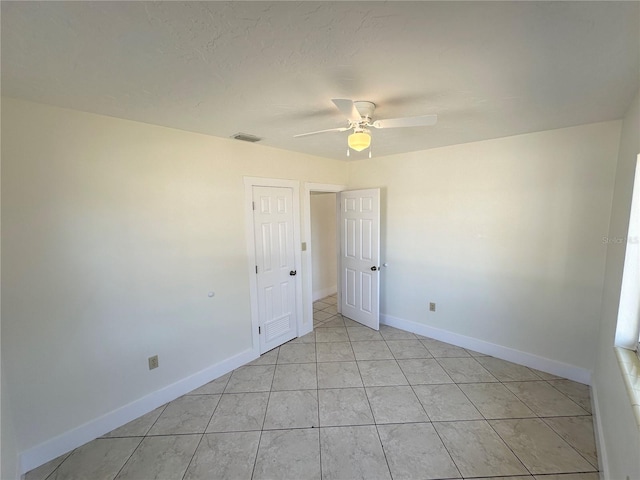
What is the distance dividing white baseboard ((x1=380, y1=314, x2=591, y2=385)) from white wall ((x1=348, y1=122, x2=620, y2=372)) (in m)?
0.05

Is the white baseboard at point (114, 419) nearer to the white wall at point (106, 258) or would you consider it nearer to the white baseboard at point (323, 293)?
the white wall at point (106, 258)

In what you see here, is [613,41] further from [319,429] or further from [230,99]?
[319,429]

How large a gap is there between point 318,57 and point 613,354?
2540 millimetres

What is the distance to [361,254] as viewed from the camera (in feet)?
12.6

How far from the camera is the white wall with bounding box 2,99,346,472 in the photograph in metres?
1.70

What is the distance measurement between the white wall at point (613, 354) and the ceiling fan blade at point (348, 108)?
170cm

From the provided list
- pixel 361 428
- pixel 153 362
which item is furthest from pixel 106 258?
pixel 361 428

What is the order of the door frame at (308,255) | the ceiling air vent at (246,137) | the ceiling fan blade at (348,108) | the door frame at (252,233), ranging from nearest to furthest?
1. the ceiling fan blade at (348,108)
2. the ceiling air vent at (246,137)
3. the door frame at (252,233)
4. the door frame at (308,255)

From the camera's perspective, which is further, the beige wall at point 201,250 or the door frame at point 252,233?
the door frame at point 252,233

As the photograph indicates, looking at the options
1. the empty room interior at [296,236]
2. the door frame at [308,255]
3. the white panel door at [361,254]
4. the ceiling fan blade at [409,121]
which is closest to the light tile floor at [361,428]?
the empty room interior at [296,236]

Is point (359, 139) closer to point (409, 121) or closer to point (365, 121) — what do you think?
point (365, 121)

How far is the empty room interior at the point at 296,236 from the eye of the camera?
116 centimetres

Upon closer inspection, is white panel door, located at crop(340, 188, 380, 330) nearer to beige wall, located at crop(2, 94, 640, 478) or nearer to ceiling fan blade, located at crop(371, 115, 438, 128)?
beige wall, located at crop(2, 94, 640, 478)

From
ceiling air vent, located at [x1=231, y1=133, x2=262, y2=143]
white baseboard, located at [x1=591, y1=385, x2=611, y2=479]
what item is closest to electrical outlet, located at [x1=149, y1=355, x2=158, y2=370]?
ceiling air vent, located at [x1=231, y1=133, x2=262, y2=143]
